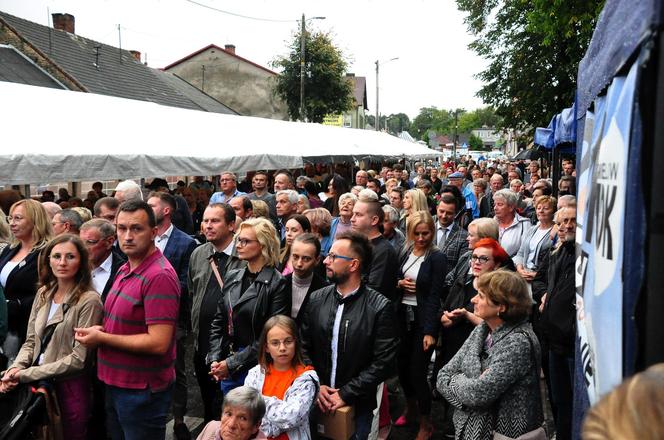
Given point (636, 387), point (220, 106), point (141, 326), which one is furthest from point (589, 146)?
point (220, 106)

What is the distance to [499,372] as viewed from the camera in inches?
131

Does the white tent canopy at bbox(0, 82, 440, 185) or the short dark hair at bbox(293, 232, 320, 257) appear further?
the white tent canopy at bbox(0, 82, 440, 185)

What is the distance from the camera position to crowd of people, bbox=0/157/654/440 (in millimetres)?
3496

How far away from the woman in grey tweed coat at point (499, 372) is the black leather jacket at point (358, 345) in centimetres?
42

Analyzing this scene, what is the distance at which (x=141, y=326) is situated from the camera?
3.62 m

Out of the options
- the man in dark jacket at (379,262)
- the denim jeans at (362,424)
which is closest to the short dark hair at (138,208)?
the man in dark jacket at (379,262)

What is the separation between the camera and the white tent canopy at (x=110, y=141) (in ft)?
21.8

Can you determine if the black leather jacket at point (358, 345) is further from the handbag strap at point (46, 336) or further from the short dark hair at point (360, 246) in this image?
the handbag strap at point (46, 336)

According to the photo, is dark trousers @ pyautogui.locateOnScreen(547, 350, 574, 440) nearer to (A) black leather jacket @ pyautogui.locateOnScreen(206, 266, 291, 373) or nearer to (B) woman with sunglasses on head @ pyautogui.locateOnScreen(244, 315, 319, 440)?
(B) woman with sunglasses on head @ pyautogui.locateOnScreen(244, 315, 319, 440)

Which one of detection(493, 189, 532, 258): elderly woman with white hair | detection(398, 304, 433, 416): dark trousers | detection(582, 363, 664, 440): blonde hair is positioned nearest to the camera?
detection(582, 363, 664, 440): blonde hair

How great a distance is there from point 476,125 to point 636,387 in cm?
15914

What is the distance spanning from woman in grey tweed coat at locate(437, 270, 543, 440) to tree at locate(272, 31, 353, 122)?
1281 inches

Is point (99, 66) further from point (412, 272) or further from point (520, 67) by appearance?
point (412, 272)

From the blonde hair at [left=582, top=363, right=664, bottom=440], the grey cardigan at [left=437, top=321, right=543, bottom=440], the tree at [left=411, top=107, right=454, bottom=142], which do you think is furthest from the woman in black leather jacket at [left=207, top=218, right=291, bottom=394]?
the tree at [left=411, top=107, right=454, bottom=142]
